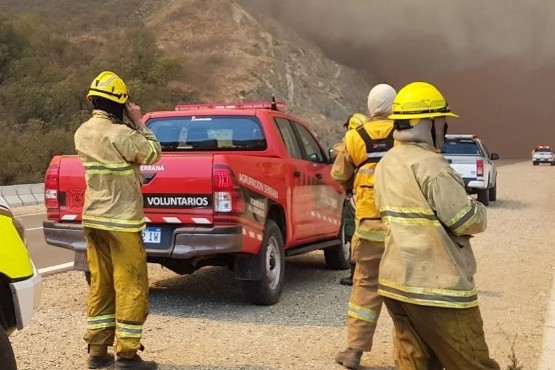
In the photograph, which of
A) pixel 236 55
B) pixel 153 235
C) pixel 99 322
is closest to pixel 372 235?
pixel 99 322

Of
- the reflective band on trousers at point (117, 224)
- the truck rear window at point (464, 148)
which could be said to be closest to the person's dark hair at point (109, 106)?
the reflective band on trousers at point (117, 224)

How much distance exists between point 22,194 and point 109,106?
51.8 feet

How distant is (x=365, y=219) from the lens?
4887 millimetres

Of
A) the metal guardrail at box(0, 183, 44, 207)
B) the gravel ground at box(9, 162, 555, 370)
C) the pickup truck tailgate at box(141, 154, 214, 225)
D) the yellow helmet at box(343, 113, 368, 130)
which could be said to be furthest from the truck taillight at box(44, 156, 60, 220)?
the metal guardrail at box(0, 183, 44, 207)

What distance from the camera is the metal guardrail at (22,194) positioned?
18828 millimetres

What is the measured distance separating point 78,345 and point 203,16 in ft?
195

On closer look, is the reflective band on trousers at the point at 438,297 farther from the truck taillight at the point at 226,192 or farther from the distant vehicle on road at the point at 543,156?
the distant vehicle on road at the point at 543,156

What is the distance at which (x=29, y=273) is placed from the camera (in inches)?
131

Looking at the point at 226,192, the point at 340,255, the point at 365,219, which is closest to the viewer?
the point at 365,219

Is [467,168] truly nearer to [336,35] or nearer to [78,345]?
[78,345]

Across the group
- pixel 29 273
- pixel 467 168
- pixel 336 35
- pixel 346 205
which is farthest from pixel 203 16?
pixel 29 273

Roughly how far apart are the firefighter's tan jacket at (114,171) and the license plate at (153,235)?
145 centimetres

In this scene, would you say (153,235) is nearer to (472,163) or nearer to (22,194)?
(472,163)

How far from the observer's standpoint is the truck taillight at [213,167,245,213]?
5.93 meters
